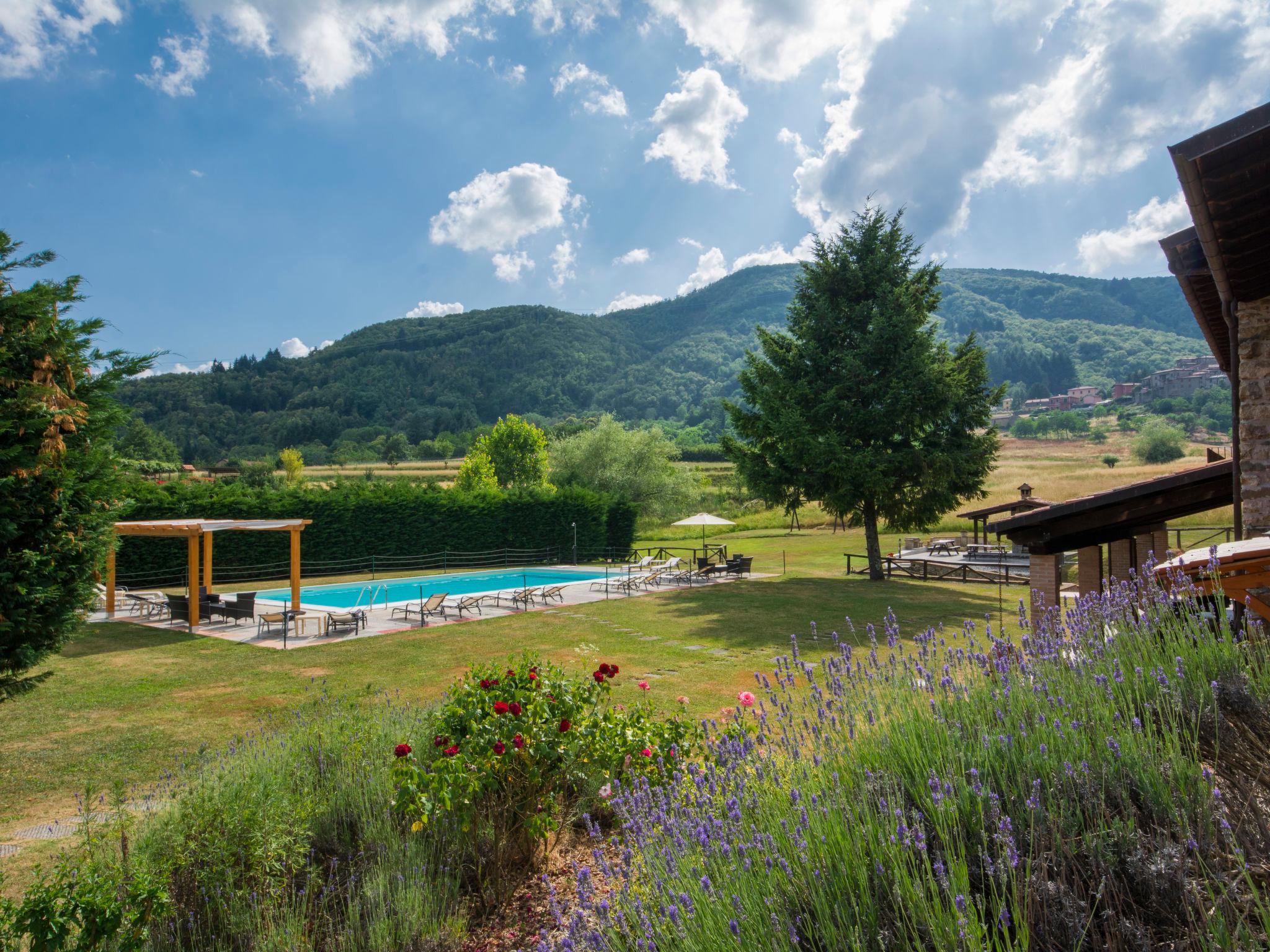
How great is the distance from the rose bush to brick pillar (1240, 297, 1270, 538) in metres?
5.45

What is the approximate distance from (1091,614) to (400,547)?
76.9 ft

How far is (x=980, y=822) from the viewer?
225 cm

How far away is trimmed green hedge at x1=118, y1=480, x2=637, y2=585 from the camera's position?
20.1m

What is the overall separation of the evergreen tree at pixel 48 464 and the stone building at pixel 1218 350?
752cm

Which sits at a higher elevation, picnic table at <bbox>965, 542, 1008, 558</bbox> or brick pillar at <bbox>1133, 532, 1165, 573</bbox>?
brick pillar at <bbox>1133, 532, 1165, 573</bbox>

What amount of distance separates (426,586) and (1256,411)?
19.1m

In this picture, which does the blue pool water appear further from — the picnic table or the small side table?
the picnic table

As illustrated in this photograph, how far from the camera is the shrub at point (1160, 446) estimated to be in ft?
196

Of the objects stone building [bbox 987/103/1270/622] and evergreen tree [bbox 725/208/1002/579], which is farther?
evergreen tree [bbox 725/208/1002/579]

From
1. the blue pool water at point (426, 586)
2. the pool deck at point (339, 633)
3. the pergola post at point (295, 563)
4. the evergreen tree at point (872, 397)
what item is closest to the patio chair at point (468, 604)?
the pool deck at point (339, 633)

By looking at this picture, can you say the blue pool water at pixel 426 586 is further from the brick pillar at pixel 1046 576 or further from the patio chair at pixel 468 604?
the brick pillar at pixel 1046 576

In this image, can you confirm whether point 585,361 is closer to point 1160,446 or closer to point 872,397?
point 1160,446

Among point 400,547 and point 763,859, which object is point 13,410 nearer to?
point 763,859

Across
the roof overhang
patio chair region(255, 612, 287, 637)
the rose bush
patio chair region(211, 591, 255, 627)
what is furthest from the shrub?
the rose bush
